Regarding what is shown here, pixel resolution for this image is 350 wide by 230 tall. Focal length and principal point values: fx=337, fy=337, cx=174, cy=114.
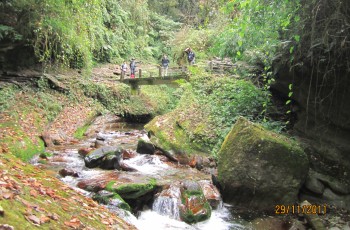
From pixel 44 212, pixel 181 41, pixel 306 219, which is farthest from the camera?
pixel 181 41

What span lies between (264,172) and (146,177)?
306 cm

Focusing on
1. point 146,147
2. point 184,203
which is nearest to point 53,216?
point 184,203

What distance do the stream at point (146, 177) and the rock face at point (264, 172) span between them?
0.61m

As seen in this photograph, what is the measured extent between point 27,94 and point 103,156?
610cm

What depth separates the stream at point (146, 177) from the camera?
731 cm

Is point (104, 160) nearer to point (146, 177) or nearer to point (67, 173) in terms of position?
point (67, 173)

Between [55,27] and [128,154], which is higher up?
[55,27]

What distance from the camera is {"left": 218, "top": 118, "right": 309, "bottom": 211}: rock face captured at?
8.17 meters

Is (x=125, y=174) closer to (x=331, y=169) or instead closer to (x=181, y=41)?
(x=331, y=169)

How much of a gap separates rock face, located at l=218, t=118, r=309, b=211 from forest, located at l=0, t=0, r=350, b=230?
25 mm

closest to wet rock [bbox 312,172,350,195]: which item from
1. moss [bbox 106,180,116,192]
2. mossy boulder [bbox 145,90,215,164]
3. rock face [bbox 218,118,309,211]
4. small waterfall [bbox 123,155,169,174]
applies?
rock face [bbox 218,118,309,211]

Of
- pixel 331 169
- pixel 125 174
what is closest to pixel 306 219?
pixel 331 169

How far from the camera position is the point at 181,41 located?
30.1 m

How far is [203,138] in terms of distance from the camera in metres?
11.6
